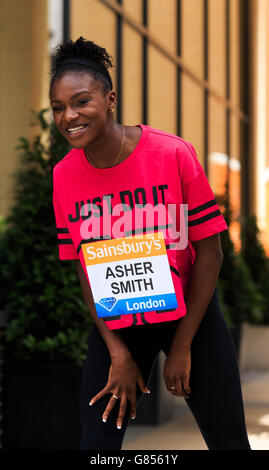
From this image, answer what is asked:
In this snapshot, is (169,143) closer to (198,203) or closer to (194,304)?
(198,203)

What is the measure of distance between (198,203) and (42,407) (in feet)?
10.9

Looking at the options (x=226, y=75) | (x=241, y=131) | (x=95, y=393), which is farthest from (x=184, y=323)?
(x=241, y=131)

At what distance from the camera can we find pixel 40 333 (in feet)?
18.7

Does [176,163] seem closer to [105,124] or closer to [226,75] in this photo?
[105,124]

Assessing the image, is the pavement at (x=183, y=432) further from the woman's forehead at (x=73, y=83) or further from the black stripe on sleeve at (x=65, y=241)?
the woman's forehead at (x=73, y=83)

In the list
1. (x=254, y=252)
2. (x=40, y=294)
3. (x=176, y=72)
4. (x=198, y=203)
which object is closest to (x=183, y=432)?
(x=40, y=294)

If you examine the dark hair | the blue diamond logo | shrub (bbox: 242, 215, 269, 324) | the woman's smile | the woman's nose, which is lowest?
the blue diamond logo

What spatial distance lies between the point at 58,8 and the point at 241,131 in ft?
28.3

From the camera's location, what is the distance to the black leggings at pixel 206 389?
99.7 inches

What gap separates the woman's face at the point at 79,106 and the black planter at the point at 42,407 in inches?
127

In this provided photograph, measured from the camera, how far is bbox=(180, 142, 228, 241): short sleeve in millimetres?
2510

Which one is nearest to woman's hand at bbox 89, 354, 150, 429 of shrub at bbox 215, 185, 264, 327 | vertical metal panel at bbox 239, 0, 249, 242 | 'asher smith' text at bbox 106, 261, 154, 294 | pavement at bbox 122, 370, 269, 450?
'asher smith' text at bbox 106, 261, 154, 294

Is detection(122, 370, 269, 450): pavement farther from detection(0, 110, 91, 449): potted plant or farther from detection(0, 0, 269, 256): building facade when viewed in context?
detection(0, 0, 269, 256): building facade

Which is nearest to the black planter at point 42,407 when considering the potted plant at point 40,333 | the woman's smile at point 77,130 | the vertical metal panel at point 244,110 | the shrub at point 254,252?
the potted plant at point 40,333
